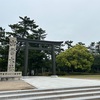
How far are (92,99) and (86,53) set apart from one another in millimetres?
26617

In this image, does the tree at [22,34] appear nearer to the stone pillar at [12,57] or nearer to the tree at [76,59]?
the tree at [76,59]

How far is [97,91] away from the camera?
877cm

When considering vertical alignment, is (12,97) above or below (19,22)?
below

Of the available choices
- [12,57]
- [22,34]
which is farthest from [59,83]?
[22,34]

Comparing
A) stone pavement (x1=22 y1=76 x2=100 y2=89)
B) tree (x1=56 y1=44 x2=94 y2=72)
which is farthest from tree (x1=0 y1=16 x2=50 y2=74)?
stone pavement (x1=22 y1=76 x2=100 y2=89)

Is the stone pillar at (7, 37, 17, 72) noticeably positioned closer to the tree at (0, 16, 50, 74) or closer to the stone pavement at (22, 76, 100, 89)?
the stone pavement at (22, 76, 100, 89)

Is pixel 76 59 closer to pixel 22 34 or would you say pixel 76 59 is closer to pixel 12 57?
pixel 22 34

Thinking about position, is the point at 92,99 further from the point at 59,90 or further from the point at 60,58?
the point at 60,58

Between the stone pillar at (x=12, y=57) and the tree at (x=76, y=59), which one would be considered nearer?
the stone pillar at (x=12, y=57)

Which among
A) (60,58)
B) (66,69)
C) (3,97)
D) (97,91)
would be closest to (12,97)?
(3,97)

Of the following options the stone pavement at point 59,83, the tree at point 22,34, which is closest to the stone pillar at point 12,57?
the stone pavement at point 59,83

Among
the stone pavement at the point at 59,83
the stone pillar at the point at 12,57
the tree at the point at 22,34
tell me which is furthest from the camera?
the tree at the point at 22,34

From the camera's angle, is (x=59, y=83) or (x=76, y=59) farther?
(x=76, y=59)

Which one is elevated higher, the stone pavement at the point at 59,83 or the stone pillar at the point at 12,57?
the stone pillar at the point at 12,57
